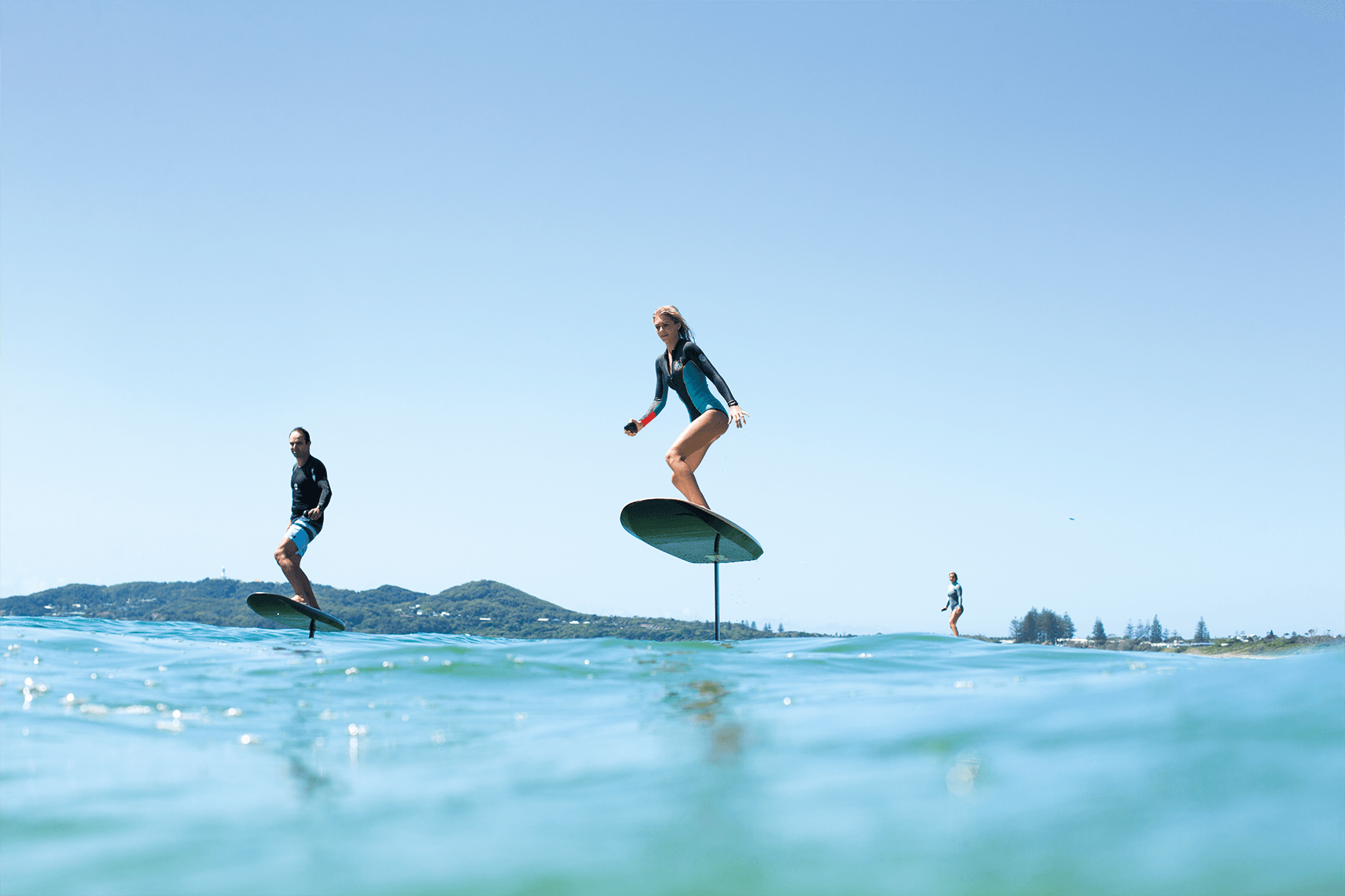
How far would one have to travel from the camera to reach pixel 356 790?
3197 millimetres

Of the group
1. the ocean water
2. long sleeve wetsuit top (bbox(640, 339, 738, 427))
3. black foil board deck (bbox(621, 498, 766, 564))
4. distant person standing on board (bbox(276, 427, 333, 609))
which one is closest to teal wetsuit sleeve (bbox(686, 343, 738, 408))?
long sleeve wetsuit top (bbox(640, 339, 738, 427))

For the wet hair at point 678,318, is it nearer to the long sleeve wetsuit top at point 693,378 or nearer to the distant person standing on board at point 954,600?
the long sleeve wetsuit top at point 693,378

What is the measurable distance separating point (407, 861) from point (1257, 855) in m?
2.46

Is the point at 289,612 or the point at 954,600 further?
the point at 954,600

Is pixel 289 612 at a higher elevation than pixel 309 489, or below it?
below

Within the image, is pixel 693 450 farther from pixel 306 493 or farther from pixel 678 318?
pixel 306 493

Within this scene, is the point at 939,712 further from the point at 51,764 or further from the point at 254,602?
the point at 254,602

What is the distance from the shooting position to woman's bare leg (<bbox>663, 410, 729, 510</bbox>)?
9.54m

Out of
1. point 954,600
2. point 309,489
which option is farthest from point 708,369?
point 954,600

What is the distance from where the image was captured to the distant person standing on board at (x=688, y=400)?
9.64 metres

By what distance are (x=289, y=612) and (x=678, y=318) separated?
22.8 ft

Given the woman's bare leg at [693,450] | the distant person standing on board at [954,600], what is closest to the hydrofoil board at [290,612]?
the woman's bare leg at [693,450]

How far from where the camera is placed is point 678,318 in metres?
10.2

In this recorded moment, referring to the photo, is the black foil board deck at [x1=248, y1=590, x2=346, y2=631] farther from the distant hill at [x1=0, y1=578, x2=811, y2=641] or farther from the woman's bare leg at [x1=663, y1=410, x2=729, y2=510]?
the distant hill at [x1=0, y1=578, x2=811, y2=641]
